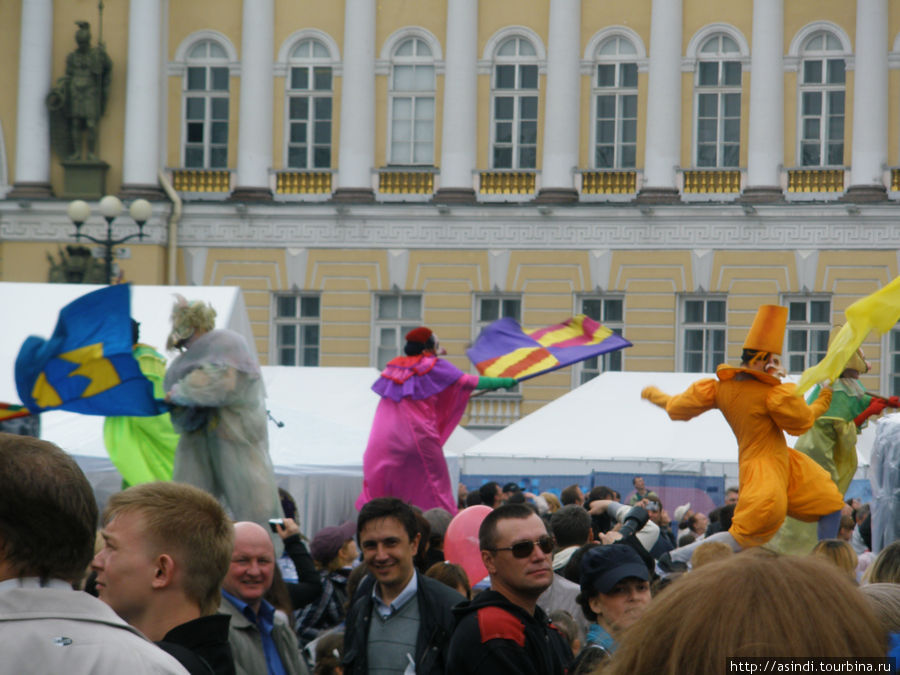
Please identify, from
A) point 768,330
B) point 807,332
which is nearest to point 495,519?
point 768,330

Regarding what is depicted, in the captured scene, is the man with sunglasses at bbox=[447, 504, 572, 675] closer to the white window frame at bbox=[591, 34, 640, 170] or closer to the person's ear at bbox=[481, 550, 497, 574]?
the person's ear at bbox=[481, 550, 497, 574]

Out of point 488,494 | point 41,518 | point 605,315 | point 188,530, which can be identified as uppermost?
point 605,315

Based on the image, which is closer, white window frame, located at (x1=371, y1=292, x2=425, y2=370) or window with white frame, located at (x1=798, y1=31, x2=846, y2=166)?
window with white frame, located at (x1=798, y1=31, x2=846, y2=166)

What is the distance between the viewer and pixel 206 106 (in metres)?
30.6

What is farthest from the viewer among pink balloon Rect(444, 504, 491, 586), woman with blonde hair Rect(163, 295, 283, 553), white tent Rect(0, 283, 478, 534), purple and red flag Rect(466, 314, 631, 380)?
white tent Rect(0, 283, 478, 534)

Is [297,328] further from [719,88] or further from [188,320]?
[188,320]

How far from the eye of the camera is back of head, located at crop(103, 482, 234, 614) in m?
3.58

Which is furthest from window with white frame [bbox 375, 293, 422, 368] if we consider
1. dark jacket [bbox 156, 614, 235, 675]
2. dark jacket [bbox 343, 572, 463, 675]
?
dark jacket [bbox 156, 614, 235, 675]

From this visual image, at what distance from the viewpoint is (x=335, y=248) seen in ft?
99.3

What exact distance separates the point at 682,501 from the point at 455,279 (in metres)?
14.0

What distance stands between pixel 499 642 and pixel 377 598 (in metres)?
1.25

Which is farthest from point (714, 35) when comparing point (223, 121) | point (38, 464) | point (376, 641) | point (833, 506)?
point (38, 464)

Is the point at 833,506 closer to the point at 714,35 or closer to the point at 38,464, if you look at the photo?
the point at 38,464

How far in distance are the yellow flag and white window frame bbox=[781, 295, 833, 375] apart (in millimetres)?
21284
